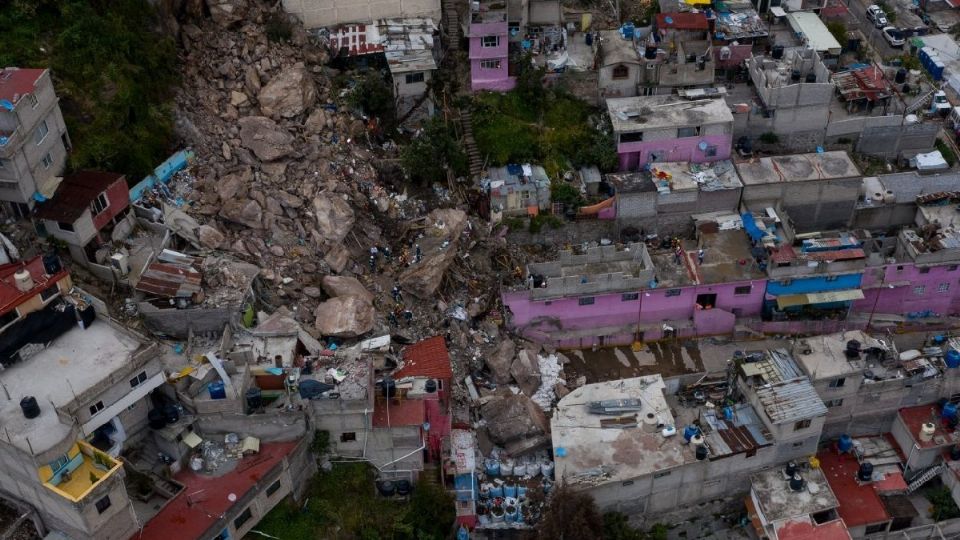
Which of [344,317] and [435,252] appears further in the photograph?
[435,252]

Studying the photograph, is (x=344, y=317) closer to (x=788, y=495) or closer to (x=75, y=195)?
(x=75, y=195)

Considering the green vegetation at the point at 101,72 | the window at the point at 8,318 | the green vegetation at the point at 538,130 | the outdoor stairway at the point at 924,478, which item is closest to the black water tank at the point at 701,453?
the outdoor stairway at the point at 924,478

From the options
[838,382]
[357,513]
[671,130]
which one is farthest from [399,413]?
[671,130]

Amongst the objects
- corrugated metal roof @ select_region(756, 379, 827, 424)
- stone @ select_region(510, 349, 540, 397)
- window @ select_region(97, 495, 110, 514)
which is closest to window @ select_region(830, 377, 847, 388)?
corrugated metal roof @ select_region(756, 379, 827, 424)

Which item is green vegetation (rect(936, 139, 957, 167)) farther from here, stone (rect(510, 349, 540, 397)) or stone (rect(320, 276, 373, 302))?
stone (rect(320, 276, 373, 302))

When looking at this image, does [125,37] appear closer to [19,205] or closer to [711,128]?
[19,205]

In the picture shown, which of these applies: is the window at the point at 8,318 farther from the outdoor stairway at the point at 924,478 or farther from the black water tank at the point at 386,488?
the outdoor stairway at the point at 924,478
